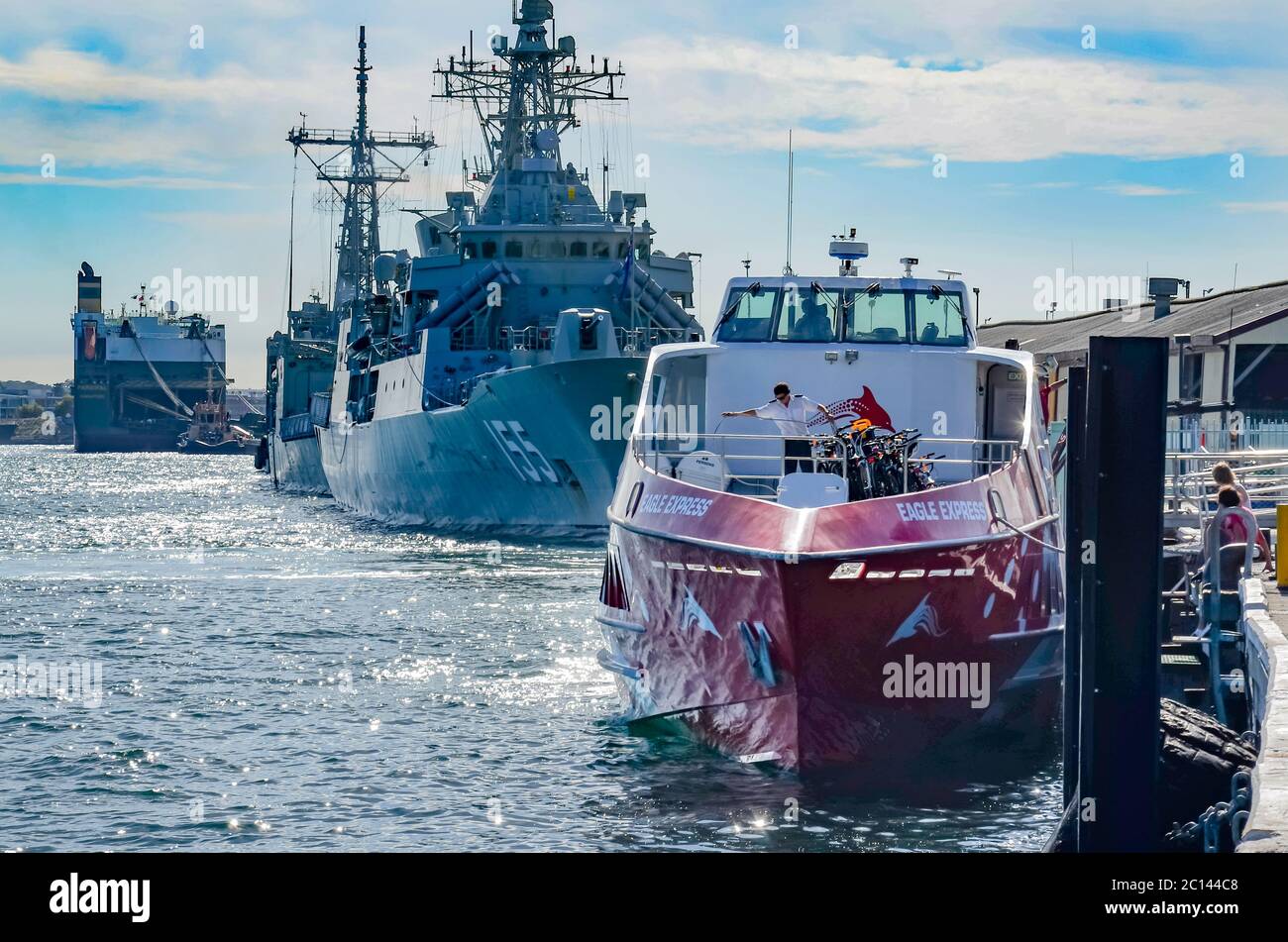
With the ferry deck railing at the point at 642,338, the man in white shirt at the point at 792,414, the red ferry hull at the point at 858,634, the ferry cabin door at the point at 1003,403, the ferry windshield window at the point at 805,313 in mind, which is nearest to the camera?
the red ferry hull at the point at 858,634

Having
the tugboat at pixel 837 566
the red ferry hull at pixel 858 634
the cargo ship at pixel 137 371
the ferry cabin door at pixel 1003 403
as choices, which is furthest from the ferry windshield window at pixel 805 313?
the cargo ship at pixel 137 371

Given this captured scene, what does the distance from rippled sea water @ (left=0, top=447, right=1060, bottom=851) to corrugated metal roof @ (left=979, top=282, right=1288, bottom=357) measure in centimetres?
1195

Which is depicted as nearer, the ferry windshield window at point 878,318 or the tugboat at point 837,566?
the tugboat at point 837,566

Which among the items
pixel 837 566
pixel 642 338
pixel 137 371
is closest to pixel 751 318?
pixel 837 566

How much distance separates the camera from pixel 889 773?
11727 millimetres

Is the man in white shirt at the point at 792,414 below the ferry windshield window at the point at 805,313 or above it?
below

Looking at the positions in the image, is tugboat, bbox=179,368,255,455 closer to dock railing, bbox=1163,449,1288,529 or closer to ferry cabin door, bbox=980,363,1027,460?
dock railing, bbox=1163,449,1288,529

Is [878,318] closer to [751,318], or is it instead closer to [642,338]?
[751,318]

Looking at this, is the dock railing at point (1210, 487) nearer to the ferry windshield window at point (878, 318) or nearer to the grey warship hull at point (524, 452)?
the ferry windshield window at point (878, 318)

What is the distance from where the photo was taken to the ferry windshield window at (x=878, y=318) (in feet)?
51.0

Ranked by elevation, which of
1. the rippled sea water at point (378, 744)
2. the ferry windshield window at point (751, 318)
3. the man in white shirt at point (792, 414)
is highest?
the ferry windshield window at point (751, 318)

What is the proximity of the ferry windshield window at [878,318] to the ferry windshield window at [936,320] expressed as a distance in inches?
4.8

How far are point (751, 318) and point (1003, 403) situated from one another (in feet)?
8.59

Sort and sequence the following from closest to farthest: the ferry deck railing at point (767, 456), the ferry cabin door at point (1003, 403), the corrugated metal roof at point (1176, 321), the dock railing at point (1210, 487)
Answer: the ferry deck railing at point (767, 456)
the ferry cabin door at point (1003, 403)
the dock railing at point (1210, 487)
the corrugated metal roof at point (1176, 321)
